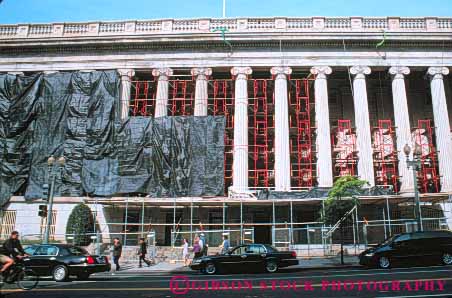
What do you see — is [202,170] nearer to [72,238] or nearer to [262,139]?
[262,139]

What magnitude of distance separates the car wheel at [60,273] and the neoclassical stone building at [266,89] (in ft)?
45.4

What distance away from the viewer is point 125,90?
107 feet

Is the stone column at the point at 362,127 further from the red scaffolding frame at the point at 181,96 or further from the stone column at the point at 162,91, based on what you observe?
the stone column at the point at 162,91

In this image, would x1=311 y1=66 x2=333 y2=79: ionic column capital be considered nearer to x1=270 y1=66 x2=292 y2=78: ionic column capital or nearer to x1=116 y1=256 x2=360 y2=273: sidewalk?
x1=270 y1=66 x2=292 y2=78: ionic column capital

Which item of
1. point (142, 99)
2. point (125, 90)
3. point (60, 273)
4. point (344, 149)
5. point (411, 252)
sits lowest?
point (60, 273)

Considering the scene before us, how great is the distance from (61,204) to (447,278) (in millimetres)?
25846

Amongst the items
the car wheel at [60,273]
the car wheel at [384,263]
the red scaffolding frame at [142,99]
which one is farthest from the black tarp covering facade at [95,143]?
the car wheel at [384,263]

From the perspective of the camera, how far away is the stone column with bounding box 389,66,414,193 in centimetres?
2986

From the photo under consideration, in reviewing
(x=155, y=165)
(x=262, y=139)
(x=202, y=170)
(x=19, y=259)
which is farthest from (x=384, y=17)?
(x=19, y=259)

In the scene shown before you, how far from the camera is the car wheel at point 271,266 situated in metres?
16.8

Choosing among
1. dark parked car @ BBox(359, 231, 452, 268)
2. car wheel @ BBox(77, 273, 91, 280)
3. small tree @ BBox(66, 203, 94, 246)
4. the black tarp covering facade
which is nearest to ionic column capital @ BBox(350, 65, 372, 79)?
the black tarp covering facade

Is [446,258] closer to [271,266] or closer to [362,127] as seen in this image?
Answer: [271,266]

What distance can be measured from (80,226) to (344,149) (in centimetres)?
2250

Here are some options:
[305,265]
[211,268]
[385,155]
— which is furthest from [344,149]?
[211,268]
